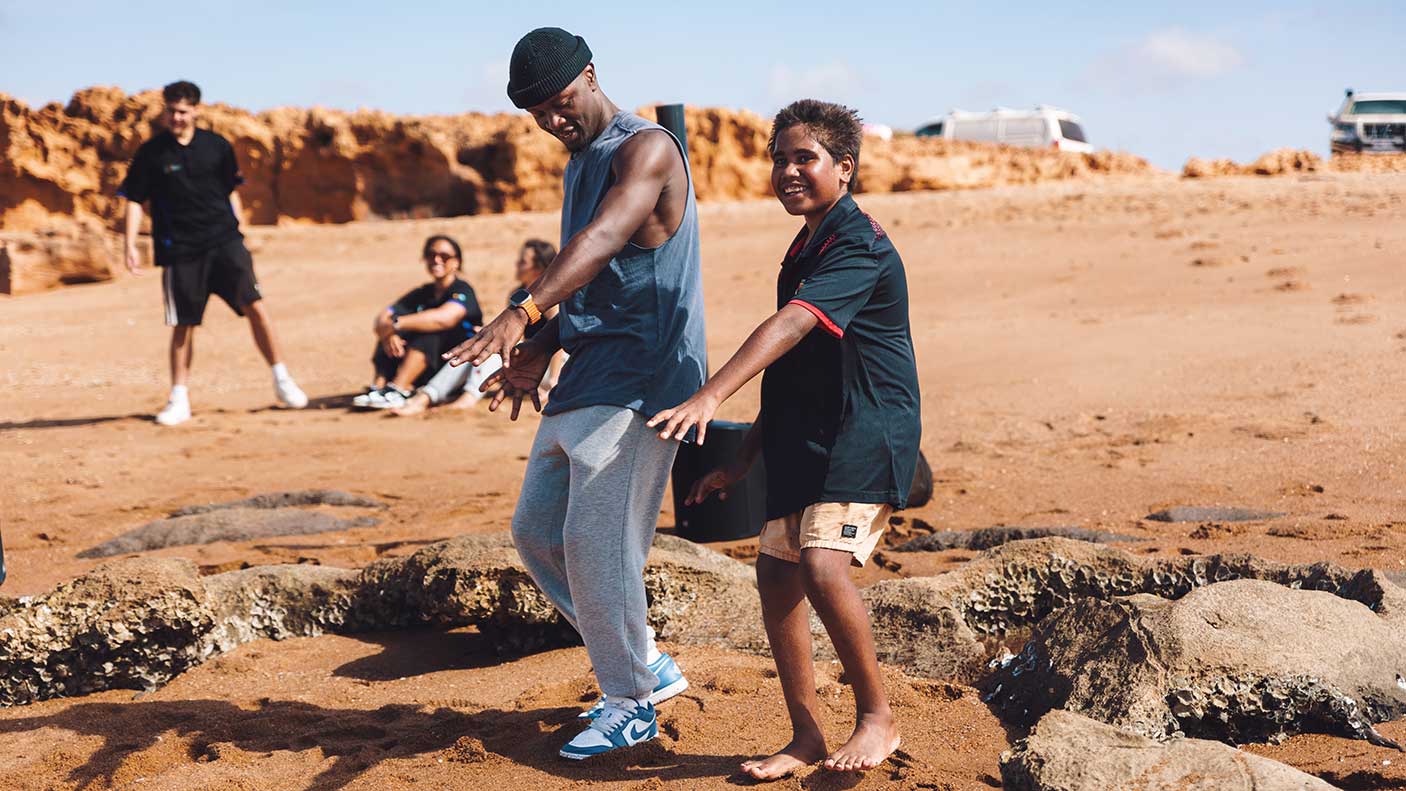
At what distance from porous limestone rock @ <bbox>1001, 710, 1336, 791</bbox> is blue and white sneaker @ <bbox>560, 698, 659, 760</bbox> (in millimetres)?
873

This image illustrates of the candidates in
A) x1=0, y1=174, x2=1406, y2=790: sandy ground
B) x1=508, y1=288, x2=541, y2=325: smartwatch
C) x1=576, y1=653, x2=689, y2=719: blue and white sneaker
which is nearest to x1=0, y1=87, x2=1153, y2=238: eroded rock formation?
x1=0, y1=174, x2=1406, y2=790: sandy ground

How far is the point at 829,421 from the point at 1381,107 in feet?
75.5

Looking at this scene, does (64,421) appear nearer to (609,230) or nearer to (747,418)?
(747,418)

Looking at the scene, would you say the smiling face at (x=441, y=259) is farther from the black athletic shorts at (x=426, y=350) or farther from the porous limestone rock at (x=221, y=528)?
the porous limestone rock at (x=221, y=528)

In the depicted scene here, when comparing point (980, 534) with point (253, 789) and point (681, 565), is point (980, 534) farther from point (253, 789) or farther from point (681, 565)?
point (253, 789)

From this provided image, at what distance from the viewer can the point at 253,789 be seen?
317cm

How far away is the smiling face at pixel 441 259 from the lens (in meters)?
8.70

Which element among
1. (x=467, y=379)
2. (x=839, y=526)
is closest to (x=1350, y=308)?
(x=467, y=379)

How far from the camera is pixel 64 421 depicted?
8828 mm

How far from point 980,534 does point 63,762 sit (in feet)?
10.5

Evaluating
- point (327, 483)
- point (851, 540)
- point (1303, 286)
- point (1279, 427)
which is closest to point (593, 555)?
point (851, 540)

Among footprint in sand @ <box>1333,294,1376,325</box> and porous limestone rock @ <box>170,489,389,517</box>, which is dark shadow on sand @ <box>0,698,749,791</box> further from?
footprint in sand @ <box>1333,294,1376,325</box>

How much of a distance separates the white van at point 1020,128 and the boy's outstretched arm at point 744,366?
22.8 meters

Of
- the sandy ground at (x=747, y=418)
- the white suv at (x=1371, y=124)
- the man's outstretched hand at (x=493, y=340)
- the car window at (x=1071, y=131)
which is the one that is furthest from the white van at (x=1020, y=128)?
the man's outstretched hand at (x=493, y=340)
